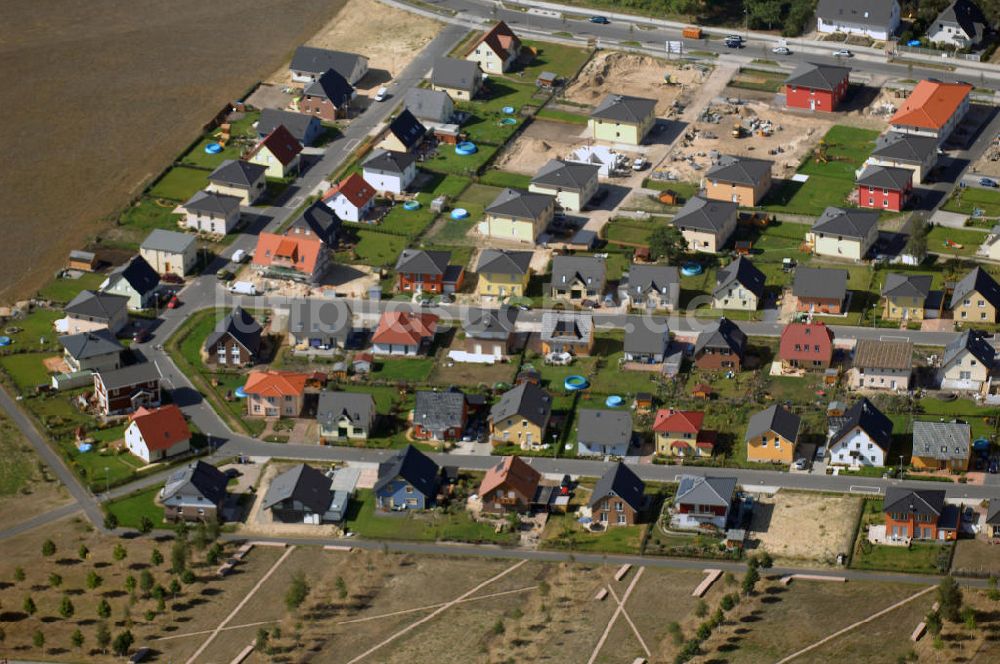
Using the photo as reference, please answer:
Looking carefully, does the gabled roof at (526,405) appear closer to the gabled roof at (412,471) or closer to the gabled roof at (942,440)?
the gabled roof at (412,471)

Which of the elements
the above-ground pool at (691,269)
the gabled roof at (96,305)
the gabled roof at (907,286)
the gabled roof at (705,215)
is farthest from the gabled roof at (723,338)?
the gabled roof at (96,305)

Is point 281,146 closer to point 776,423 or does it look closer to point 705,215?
point 705,215

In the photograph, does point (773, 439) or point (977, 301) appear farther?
point (977, 301)

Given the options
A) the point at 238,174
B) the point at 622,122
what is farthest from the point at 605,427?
the point at 622,122

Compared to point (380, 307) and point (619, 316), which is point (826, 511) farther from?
point (380, 307)

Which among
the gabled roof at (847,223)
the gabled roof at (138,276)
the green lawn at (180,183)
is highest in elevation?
the gabled roof at (847,223)

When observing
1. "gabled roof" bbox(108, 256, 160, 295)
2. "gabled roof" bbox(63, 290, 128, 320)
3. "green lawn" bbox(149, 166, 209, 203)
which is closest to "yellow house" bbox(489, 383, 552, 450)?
"gabled roof" bbox(63, 290, 128, 320)
